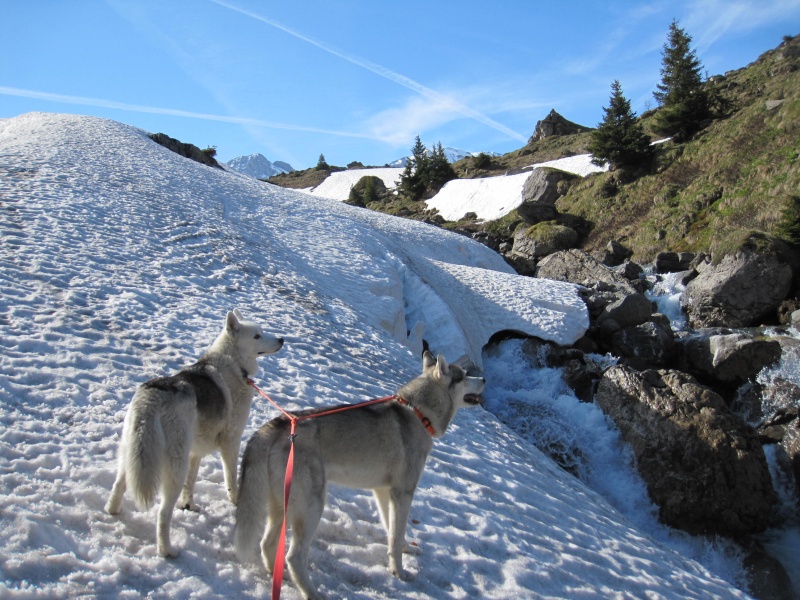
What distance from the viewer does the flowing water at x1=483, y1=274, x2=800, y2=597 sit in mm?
11570

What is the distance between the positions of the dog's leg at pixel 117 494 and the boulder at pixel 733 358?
60.4ft

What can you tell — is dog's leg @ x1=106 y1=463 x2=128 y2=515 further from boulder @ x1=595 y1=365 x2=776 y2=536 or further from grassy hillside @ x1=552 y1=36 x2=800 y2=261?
grassy hillside @ x1=552 y1=36 x2=800 y2=261

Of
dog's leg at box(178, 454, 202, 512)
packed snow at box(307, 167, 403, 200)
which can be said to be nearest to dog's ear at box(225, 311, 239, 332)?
dog's leg at box(178, 454, 202, 512)

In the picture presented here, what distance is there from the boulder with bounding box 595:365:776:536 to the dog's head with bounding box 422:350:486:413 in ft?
27.9

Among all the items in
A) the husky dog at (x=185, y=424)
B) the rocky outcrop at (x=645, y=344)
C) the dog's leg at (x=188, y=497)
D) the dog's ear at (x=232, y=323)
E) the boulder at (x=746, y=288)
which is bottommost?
the dog's leg at (x=188, y=497)

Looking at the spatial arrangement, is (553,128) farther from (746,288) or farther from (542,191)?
(746,288)

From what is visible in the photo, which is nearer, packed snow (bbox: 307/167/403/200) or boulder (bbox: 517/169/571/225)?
boulder (bbox: 517/169/571/225)

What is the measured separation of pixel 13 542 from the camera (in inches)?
171

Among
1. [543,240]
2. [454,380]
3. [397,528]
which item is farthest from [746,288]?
[397,528]

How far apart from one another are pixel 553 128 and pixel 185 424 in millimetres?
92131

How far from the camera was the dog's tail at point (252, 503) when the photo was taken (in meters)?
4.68

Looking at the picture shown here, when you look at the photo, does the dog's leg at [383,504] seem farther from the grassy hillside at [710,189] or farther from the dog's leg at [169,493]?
the grassy hillside at [710,189]

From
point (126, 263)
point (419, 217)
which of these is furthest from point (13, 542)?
point (419, 217)

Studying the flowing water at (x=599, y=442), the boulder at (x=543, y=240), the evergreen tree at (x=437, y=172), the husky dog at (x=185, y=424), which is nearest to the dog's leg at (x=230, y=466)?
the husky dog at (x=185, y=424)
